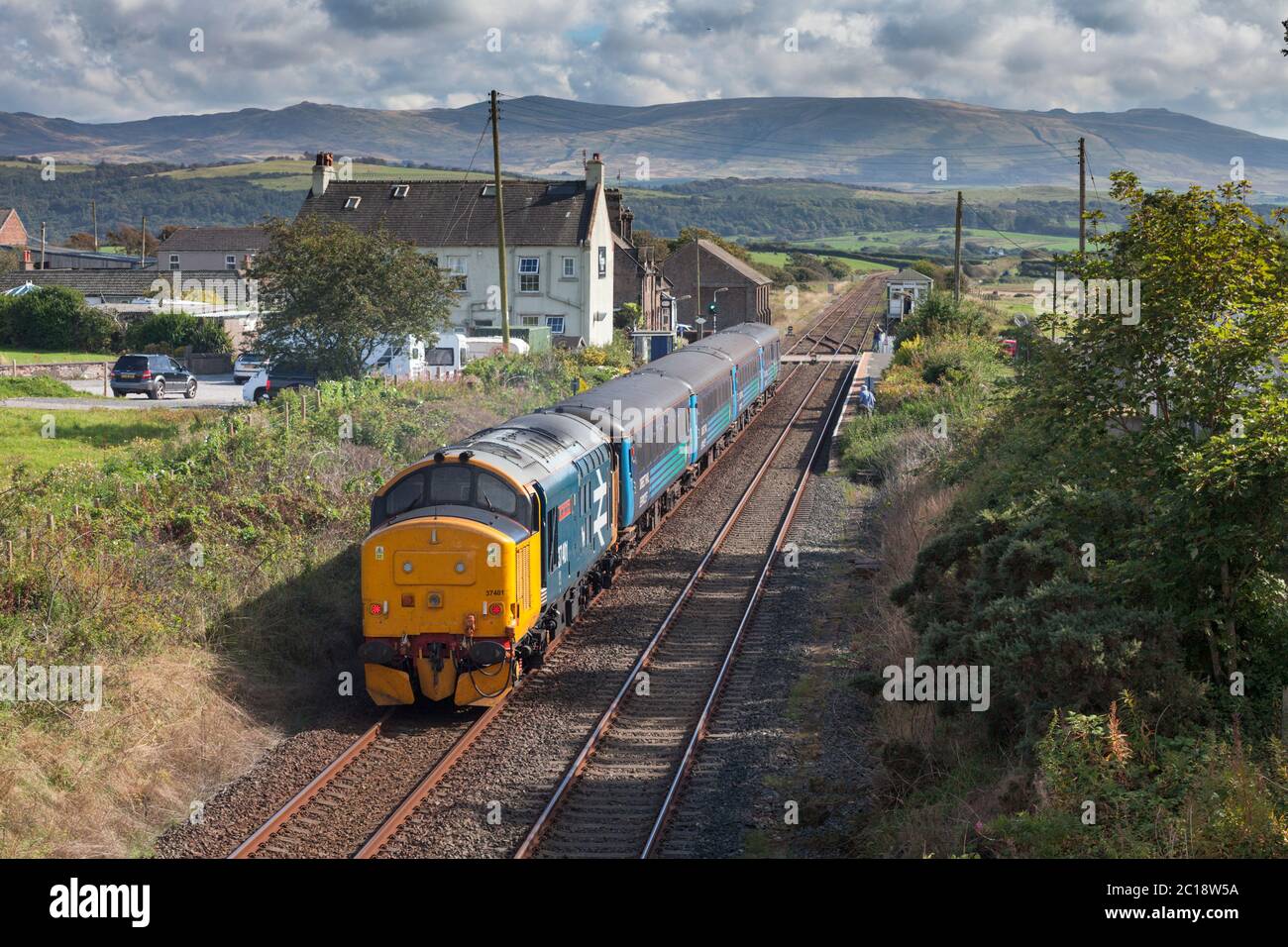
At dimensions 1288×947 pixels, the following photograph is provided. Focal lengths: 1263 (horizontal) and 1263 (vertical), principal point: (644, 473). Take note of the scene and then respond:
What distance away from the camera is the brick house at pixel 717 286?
83938mm

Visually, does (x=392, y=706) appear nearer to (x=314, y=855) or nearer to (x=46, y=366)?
(x=314, y=855)

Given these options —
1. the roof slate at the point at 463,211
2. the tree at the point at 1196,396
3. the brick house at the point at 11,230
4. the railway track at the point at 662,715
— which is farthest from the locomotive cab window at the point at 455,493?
the brick house at the point at 11,230

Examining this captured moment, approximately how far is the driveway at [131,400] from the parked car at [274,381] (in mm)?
573

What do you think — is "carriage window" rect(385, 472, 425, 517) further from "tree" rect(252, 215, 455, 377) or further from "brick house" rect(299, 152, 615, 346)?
"brick house" rect(299, 152, 615, 346)

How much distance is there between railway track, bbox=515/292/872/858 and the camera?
41.3 ft

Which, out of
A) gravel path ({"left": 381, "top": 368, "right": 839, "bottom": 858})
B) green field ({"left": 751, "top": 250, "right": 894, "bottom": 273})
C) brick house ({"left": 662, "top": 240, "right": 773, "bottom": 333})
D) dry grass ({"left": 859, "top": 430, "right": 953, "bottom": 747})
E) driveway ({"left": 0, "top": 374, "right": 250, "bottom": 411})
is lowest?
gravel path ({"left": 381, "top": 368, "right": 839, "bottom": 858})

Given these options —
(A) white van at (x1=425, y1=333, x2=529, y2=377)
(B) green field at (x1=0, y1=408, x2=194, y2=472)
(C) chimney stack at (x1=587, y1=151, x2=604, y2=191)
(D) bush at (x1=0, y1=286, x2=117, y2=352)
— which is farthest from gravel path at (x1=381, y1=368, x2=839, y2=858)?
(D) bush at (x1=0, y1=286, x2=117, y2=352)

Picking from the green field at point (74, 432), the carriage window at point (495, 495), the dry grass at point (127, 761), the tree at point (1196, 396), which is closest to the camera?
the tree at point (1196, 396)

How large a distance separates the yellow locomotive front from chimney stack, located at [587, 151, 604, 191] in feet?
156

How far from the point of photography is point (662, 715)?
1612cm

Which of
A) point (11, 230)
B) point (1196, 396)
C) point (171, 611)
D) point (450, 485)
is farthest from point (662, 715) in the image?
point (11, 230)

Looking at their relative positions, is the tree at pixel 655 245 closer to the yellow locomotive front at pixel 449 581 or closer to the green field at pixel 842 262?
the green field at pixel 842 262

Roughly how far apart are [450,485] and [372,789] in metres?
4.03

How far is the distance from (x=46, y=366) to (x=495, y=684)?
41976 mm
